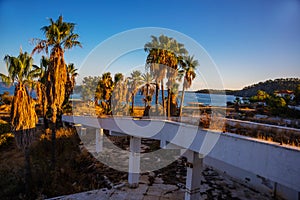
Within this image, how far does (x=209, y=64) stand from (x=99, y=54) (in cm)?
713

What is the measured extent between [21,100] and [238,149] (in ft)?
33.9

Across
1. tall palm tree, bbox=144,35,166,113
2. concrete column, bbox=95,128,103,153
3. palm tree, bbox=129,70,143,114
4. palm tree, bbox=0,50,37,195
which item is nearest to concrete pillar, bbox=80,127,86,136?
concrete column, bbox=95,128,103,153

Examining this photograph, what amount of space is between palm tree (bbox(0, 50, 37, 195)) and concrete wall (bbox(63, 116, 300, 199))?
5.40 metres

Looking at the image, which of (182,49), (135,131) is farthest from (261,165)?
(182,49)

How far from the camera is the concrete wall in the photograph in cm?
363

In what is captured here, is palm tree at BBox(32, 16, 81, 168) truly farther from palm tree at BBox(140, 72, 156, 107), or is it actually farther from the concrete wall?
palm tree at BBox(140, 72, 156, 107)

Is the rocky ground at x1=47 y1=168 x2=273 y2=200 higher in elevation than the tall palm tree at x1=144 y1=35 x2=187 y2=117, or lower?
lower

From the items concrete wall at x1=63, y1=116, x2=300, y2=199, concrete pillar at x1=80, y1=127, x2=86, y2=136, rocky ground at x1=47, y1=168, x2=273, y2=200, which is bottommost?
rocky ground at x1=47, y1=168, x2=273, y2=200

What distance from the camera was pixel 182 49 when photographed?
1803 cm

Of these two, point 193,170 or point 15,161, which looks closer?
point 193,170

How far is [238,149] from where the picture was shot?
4559mm

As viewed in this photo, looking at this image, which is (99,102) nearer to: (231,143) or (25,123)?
(25,123)

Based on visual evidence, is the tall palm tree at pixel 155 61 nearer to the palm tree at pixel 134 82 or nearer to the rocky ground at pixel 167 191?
the palm tree at pixel 134 82

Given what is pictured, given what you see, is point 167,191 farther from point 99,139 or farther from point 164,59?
point 164,59
